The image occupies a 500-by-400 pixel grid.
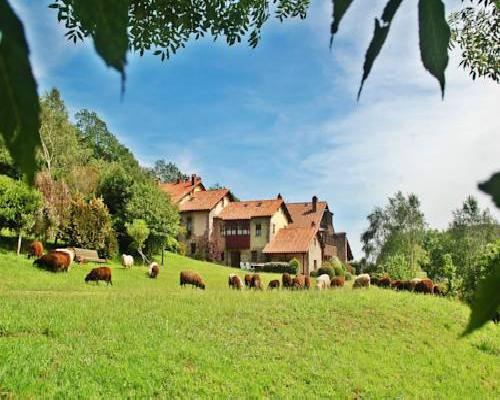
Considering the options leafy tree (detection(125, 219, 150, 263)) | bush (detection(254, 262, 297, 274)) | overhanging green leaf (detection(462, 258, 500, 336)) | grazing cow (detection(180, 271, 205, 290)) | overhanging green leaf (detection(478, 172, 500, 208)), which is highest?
leafy tree (detection(125, 219, 150, 263))

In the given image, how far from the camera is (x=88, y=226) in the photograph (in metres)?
25.9

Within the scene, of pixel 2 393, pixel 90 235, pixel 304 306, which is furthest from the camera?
pixel 90 235

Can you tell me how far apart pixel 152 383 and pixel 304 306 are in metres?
6.64

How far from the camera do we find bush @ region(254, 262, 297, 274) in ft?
128

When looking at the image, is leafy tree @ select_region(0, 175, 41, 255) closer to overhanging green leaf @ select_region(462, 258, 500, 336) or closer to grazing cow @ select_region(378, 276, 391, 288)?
grazing cow @ select_region(378, 276, 391, 288)

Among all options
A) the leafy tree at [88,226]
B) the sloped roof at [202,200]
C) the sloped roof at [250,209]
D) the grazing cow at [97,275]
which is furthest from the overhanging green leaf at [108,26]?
the sloped roof at [202,200]

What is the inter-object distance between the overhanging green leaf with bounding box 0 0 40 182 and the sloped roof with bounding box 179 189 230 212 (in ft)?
147

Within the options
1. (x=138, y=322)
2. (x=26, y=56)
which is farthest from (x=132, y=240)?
(x=26, y=56)

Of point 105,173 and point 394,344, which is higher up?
point 105,173

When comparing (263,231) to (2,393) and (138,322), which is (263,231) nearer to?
(138,322)

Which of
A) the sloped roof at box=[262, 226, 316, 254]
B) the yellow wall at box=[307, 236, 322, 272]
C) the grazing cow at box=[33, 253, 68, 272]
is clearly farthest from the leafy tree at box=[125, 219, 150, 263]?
the yellow wall at box=[307, 236, 322, 272]

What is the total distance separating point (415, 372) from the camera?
10.7 m

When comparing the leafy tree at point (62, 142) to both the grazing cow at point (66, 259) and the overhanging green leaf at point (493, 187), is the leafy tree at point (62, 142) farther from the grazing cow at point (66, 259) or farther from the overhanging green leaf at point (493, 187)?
the overhanging green leaf at point (493, 187)

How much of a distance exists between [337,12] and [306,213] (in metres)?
50.8
